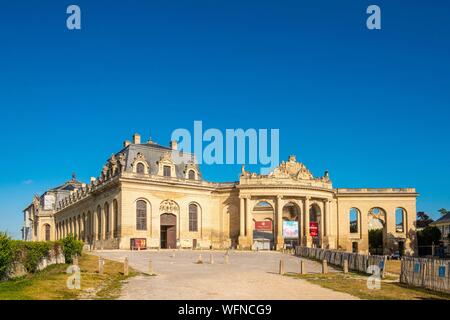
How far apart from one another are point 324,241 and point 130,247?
2960 cm

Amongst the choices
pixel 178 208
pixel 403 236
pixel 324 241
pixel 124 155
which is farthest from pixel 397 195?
pixel 124 155

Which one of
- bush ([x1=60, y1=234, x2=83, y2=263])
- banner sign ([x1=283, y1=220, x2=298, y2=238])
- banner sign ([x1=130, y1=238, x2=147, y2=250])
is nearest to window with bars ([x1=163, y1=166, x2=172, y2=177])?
banner sign ([x1=130, y1=238, x2=147, y2=250])

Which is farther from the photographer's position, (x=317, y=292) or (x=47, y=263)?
(x=47, y=263)

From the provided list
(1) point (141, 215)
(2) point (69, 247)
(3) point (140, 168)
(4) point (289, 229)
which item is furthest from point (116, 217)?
(2) point (69, 247)

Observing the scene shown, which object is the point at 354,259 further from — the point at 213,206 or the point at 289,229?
the point at 213,206

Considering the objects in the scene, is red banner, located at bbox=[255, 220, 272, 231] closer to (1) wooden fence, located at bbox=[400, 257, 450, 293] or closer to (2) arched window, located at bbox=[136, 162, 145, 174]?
(2) arched window, located at bbox=[136, 162, 145, 174]

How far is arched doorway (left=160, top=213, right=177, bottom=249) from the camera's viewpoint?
75.5 metres

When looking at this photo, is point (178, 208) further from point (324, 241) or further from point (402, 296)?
point (402, 296)

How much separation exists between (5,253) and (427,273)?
67.6 feet

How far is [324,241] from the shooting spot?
270 feet

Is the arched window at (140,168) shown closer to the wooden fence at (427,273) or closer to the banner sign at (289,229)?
the banner sign at (289,229)

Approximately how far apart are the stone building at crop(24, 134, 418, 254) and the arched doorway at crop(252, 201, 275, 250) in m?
0.25

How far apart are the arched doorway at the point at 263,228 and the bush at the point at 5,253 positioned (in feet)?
166

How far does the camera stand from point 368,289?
26078 mm
